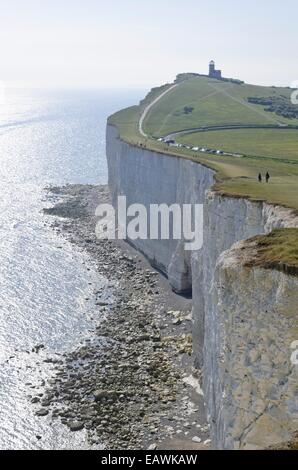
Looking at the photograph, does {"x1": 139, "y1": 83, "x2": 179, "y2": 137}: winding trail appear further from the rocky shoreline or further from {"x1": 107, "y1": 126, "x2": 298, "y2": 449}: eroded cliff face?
the rocky shoreline

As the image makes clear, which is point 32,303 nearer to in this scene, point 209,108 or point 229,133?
point 229,133

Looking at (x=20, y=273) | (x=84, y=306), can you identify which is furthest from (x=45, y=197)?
(x=84, y=306)

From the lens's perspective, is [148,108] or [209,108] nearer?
[209,108]

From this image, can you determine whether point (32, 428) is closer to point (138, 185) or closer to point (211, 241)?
point (211, 241)

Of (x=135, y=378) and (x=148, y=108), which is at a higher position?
(x=148, y=108)

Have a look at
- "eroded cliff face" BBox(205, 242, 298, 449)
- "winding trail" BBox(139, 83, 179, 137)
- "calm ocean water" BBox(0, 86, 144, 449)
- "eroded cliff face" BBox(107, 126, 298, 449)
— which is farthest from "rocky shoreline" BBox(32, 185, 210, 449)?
"winding trail" BBox(139, 83, 179, 137)

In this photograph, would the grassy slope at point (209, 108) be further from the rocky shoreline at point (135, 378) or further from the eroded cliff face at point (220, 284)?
the rocky shoreline at point (135, 378)

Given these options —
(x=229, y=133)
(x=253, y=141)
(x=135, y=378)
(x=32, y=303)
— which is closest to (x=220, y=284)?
(x=135, y=378)
